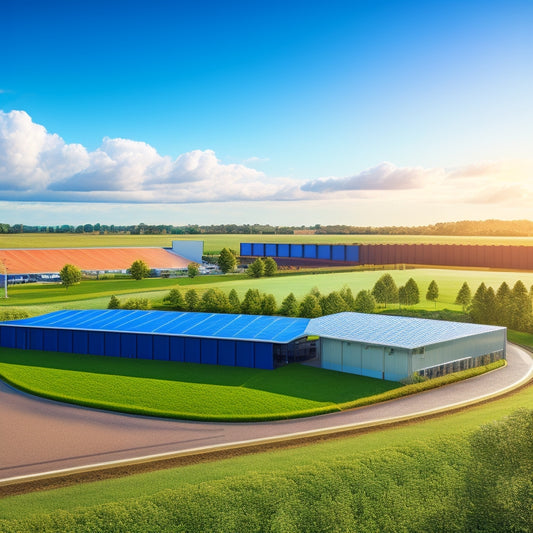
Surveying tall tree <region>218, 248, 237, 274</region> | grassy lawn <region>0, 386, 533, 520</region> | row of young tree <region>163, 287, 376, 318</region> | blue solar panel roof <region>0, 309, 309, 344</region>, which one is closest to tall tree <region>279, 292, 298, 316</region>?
row of young tree <region>163, 287, 376, 318</region>

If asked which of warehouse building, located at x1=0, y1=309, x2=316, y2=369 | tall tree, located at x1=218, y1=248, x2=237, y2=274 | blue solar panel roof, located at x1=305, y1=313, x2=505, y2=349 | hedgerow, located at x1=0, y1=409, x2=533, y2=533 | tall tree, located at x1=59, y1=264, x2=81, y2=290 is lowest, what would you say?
hedgerow, located at x1=0, y1=409, x2=533, y2=533

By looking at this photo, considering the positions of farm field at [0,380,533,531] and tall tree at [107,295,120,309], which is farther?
tall tree at [107,295,120,309]

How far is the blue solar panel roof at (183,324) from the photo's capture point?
37.1 meters

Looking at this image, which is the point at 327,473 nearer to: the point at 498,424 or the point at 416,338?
the point at 498,424

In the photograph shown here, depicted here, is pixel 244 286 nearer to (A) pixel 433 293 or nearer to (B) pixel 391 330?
(A) pixel 433 293

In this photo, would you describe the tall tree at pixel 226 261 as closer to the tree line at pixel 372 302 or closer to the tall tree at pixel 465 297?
the tree line at pixel 372 302

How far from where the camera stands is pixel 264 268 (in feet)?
260


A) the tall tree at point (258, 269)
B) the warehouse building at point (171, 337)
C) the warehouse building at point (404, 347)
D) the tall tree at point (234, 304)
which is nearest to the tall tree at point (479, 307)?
the warehouse building at point (404, 347)

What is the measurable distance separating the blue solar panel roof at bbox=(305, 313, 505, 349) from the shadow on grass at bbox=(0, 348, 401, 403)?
2361 mm

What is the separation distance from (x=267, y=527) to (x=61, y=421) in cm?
1322

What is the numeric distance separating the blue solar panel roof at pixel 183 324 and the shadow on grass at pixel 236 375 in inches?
82.9

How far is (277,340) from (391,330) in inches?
291

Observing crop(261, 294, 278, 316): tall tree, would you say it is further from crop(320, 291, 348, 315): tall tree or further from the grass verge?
the grass verge

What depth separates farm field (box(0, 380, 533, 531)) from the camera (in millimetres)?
17438
